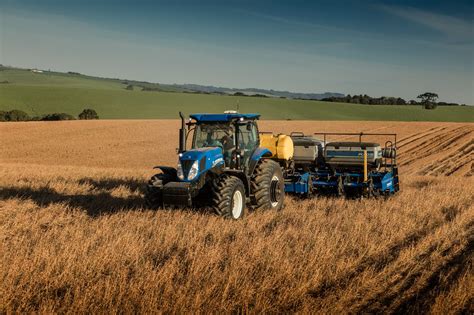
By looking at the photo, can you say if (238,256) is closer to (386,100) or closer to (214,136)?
(214,136)

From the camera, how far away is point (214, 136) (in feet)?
32.1

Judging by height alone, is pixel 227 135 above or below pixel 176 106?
below

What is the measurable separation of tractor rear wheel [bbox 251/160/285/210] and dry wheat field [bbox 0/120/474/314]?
17.6 inches

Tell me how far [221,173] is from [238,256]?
11.7 ft

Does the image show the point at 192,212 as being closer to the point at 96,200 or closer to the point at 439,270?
the point at 96,200

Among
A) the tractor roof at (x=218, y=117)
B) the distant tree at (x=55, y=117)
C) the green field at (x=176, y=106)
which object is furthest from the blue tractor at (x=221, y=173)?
the green field at (x=176, y=106)

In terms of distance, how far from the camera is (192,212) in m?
8.95

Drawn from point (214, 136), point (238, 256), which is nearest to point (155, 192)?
point (214, 136)

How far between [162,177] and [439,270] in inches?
211

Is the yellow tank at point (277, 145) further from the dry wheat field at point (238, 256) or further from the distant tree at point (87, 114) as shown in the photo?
the distant tree at point (87, 114)

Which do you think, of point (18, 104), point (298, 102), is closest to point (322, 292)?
point (18, 104)

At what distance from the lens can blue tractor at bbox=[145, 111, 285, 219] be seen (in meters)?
8.60

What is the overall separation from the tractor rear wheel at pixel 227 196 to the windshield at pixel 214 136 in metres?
0.93

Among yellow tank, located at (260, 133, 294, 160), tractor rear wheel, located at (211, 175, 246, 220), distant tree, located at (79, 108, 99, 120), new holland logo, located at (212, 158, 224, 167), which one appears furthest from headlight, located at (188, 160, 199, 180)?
distant tree, located at (79, 108, 99, 120)
